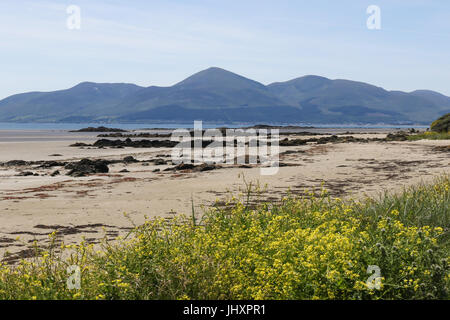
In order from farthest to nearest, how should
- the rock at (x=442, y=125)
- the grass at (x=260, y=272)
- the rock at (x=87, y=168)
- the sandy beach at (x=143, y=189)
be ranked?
the rock at (x=442, y=125), the rock at (x=87, y=168), the sandy beach at (x=143, y=189), the grass at (x=260, y=272)

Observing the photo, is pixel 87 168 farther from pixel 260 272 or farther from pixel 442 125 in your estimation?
pixel 442 125

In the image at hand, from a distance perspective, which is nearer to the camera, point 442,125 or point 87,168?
point 87,168

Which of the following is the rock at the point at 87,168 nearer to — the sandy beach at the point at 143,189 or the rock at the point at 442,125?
the sandy beach at the point at 143,189

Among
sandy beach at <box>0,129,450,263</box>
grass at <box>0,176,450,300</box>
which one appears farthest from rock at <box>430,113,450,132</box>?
grass at <box>0,176,450,300</box>

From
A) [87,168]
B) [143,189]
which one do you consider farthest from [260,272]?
[87,168]

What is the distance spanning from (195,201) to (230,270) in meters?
6.81

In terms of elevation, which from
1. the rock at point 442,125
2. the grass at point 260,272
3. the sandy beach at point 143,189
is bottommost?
the sandy beach at point 143,189

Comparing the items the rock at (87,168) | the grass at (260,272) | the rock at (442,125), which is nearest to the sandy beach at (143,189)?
the rock at (87,168)

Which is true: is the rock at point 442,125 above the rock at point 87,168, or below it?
above

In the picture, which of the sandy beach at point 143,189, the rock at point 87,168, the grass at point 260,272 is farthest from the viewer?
the rock at point 87,168

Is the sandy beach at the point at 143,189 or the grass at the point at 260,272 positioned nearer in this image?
the grass at the point at 260,272

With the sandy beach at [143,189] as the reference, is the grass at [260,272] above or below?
above

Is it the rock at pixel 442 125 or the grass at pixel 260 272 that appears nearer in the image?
the grass at pixel 260 272
